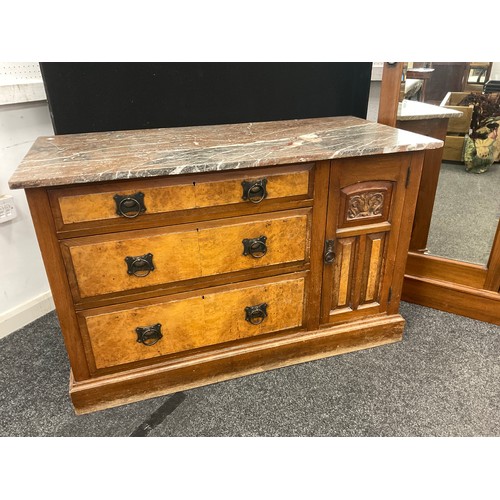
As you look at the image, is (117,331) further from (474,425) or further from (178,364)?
(474,425)

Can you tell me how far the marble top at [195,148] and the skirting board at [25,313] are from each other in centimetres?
84

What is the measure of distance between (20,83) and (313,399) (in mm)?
1748

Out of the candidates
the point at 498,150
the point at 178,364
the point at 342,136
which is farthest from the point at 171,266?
the point at 498,150

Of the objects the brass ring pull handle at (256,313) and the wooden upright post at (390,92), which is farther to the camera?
the wooden upright post at (390,92)

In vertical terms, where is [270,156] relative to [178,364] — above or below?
above

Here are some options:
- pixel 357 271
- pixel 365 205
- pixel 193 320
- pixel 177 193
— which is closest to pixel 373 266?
pixel 357 271

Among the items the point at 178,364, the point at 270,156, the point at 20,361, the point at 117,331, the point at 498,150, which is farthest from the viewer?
the point at 498,150

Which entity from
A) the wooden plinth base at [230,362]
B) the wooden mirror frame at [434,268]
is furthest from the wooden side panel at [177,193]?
the wooden mirror frame at [434,268]

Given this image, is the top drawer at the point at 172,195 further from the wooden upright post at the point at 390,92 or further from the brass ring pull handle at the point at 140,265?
the wooden upright post at the point at 390,92

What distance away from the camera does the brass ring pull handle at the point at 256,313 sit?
5.23 feet

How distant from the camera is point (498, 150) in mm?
1915

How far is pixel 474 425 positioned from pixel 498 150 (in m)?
1.23

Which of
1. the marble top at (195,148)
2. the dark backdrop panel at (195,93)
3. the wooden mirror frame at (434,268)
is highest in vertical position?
the dark backdrop panel at (195,93)

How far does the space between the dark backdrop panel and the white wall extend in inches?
9.3
